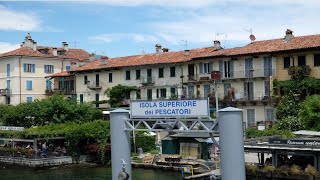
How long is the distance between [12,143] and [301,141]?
2913cm

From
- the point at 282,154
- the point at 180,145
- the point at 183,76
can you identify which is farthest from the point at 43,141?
the point at 282,154

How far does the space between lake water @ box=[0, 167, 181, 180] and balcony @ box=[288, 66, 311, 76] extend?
51.5 feet

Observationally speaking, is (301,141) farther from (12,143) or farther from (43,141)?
(12,143)

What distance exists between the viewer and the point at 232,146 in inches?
623

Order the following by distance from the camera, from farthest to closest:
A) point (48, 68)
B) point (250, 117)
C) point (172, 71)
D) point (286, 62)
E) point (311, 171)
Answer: point (48, 68), point (172, 71), point (250, 117), point (286, 62), point (311, 171)

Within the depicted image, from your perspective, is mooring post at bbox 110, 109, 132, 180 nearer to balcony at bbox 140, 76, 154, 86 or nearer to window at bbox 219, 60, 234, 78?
window at bbox 219, 60, 234, 78

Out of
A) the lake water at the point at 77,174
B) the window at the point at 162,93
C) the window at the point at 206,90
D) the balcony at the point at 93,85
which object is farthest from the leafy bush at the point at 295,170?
the balcony at the point at 93,85

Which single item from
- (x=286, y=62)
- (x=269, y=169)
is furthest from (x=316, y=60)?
(x=269, y=169)

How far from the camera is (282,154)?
30.9m

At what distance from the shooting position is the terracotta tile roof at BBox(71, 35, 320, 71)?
47062 mm

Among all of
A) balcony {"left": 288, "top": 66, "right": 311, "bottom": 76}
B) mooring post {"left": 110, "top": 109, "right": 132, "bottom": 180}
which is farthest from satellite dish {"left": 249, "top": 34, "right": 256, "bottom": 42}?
mooring post {"left": 110, "top": 109, "right": 132, "bottom": 180}

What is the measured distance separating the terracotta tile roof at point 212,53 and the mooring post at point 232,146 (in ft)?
103

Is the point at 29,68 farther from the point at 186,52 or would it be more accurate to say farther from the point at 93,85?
the point at 186,52

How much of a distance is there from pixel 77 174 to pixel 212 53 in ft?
69.2
